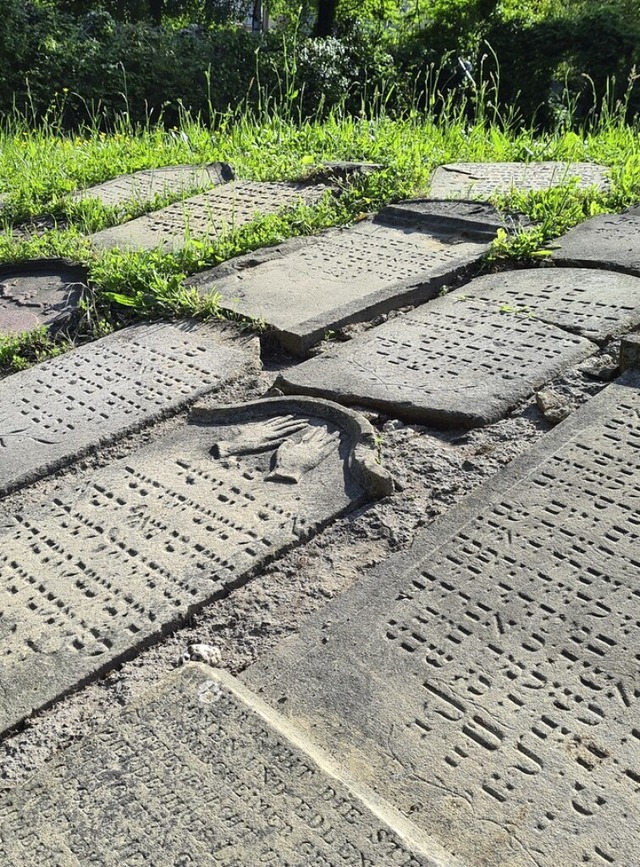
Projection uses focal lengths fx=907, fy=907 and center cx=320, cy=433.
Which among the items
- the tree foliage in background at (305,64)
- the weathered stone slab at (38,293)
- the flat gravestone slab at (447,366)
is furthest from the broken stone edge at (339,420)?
the tree foliage in background at (305,64)

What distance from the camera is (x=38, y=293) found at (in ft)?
12.4

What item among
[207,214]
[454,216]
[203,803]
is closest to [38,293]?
[207,214]

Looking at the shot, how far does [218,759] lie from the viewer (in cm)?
150

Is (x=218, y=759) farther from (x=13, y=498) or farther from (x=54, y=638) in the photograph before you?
(x=13, y=498)

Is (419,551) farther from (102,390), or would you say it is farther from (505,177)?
(505,177)

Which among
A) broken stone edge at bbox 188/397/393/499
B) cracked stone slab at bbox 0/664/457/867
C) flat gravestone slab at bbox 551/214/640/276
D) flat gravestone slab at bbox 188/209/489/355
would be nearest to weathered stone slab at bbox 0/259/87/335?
flat gravestone slab at bbox 188/209/489/355

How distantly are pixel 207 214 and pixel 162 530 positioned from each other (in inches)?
105

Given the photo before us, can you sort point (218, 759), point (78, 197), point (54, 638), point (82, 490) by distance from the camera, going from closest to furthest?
point (218, 759), point (54, 638), point (82, 490), point (78, 197)

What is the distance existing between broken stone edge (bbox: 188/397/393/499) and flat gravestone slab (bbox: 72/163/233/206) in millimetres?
2467

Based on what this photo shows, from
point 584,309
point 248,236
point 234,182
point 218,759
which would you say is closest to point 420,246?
point 248,236

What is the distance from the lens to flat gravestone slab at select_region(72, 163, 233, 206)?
4855 millimetres

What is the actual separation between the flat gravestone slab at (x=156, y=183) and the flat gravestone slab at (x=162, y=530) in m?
2.62

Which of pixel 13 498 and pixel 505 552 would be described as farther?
pixel 13 498

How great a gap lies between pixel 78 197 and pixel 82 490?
3036 millimetres
